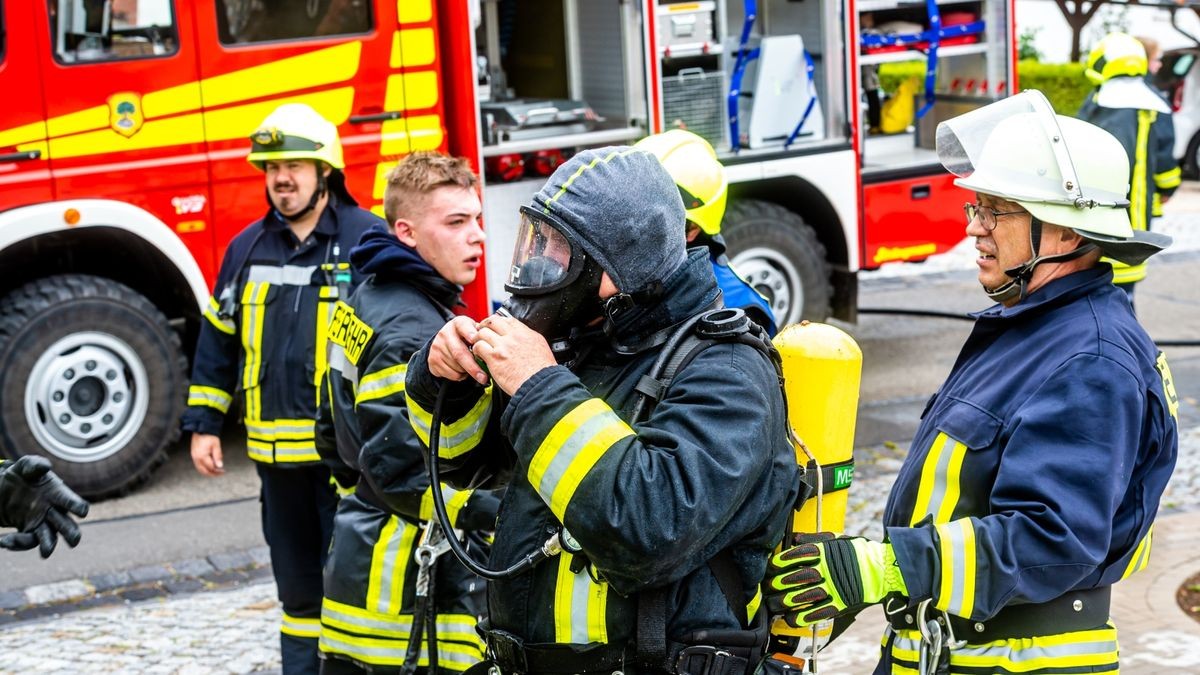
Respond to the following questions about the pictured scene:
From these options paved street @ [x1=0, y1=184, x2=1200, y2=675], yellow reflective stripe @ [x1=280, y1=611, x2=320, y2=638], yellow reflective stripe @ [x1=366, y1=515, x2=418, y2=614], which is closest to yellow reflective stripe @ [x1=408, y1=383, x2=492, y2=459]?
yellow reflective stripe @ [x1=366, y1=515, x2=418, y2=614]

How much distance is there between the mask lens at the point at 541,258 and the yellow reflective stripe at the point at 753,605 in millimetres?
643

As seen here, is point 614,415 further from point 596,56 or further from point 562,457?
point 596,56

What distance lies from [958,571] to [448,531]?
A: 2.89 ft

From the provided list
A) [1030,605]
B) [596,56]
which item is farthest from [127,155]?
[1030,605]

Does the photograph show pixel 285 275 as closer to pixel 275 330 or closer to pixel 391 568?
pixel 275 330

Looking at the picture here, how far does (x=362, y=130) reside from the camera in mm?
7543

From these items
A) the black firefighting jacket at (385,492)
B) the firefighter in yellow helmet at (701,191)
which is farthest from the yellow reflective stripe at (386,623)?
the firefighter in yellow helmet at (701,191)

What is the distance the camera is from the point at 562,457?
235 centimetres

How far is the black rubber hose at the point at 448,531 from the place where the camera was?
2582 mm

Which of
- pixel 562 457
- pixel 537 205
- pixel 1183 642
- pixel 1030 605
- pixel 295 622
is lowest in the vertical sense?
pixel 1183 642

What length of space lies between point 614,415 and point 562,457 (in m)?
0.11

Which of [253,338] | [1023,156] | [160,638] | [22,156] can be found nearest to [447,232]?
[253,338]

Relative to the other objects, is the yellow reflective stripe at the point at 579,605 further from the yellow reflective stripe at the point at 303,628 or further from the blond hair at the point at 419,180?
the yellow reflective stripe at the point at 303,628

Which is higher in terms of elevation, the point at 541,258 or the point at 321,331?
the point at 541,258
